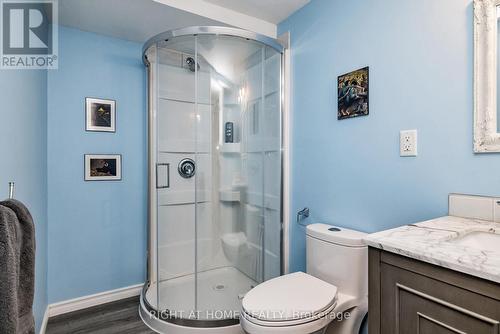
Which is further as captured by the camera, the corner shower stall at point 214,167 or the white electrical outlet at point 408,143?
the corner shower stall at point 214,167

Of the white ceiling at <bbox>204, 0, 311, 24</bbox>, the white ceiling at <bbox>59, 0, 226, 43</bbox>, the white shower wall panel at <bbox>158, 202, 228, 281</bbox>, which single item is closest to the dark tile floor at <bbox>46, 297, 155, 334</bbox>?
the white shower wall panel at <bbox>158, 202, 228, 281</bbox>

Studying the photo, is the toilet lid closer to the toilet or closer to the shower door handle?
the toilet

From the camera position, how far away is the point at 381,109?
1499mm

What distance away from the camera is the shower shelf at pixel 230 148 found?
205cm

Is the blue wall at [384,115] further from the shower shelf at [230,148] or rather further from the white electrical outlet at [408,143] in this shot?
the shower shelf at [230,148]

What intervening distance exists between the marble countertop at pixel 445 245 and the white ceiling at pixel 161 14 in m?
1.77

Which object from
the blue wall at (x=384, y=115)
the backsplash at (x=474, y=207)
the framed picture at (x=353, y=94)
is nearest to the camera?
the backsplash at (x=474, y=207)

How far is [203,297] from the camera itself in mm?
1963

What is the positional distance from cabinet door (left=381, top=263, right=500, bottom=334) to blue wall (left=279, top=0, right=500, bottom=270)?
0.61m

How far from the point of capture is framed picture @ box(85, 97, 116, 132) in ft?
6.98

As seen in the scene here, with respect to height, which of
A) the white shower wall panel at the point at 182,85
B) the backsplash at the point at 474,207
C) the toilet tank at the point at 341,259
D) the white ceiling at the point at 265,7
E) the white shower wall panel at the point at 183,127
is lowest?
the toilet tank at the point at 341,259

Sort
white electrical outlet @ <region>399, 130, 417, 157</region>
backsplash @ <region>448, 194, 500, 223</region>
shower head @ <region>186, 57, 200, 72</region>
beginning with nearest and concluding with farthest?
1. backsplash @ <region>448, 194, 500, 223</region>
2. white electrical outlet @ <region>399, 130, 417, 157</region>
3. shower head @ <region>186, 57, 200, 72</region>

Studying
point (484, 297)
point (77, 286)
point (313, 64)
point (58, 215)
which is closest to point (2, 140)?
point (58, 215)

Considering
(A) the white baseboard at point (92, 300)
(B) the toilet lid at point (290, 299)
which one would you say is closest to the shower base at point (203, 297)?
(A) the white baseboard at point (92, 300)
